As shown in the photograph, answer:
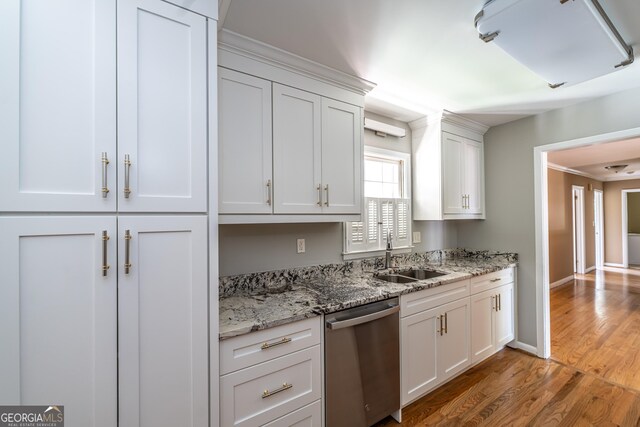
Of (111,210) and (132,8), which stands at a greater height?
(132,8)

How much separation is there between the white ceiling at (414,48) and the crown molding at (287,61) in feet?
0.12

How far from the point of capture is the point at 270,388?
1468mm

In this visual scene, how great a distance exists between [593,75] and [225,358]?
2.90 meters

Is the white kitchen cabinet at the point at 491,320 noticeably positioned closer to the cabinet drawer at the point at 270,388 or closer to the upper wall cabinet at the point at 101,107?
the cabinet drawer at the point at 270,388

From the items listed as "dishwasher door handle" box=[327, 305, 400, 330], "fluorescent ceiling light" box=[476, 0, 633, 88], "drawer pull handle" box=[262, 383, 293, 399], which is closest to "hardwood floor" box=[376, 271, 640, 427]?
"dishwasher door handle" box=[327, 305, 400, 330]

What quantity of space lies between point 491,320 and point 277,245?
7.23 ft

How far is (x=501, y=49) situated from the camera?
5.98 ft

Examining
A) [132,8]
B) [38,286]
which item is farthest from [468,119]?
[38,286]

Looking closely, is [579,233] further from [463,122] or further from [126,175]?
[126,175]

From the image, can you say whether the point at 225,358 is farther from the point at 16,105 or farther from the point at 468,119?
the point at 468,119

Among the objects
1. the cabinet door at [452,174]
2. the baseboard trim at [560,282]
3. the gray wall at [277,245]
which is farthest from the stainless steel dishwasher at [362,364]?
the baseboard trim at [560,282]

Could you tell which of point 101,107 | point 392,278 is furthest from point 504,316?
point 101,107

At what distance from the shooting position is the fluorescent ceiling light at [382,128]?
2699 millimetres

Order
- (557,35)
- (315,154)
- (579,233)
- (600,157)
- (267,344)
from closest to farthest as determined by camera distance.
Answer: (267,344) < (557,35) < (315,154) < (600,157) < (579,233)
